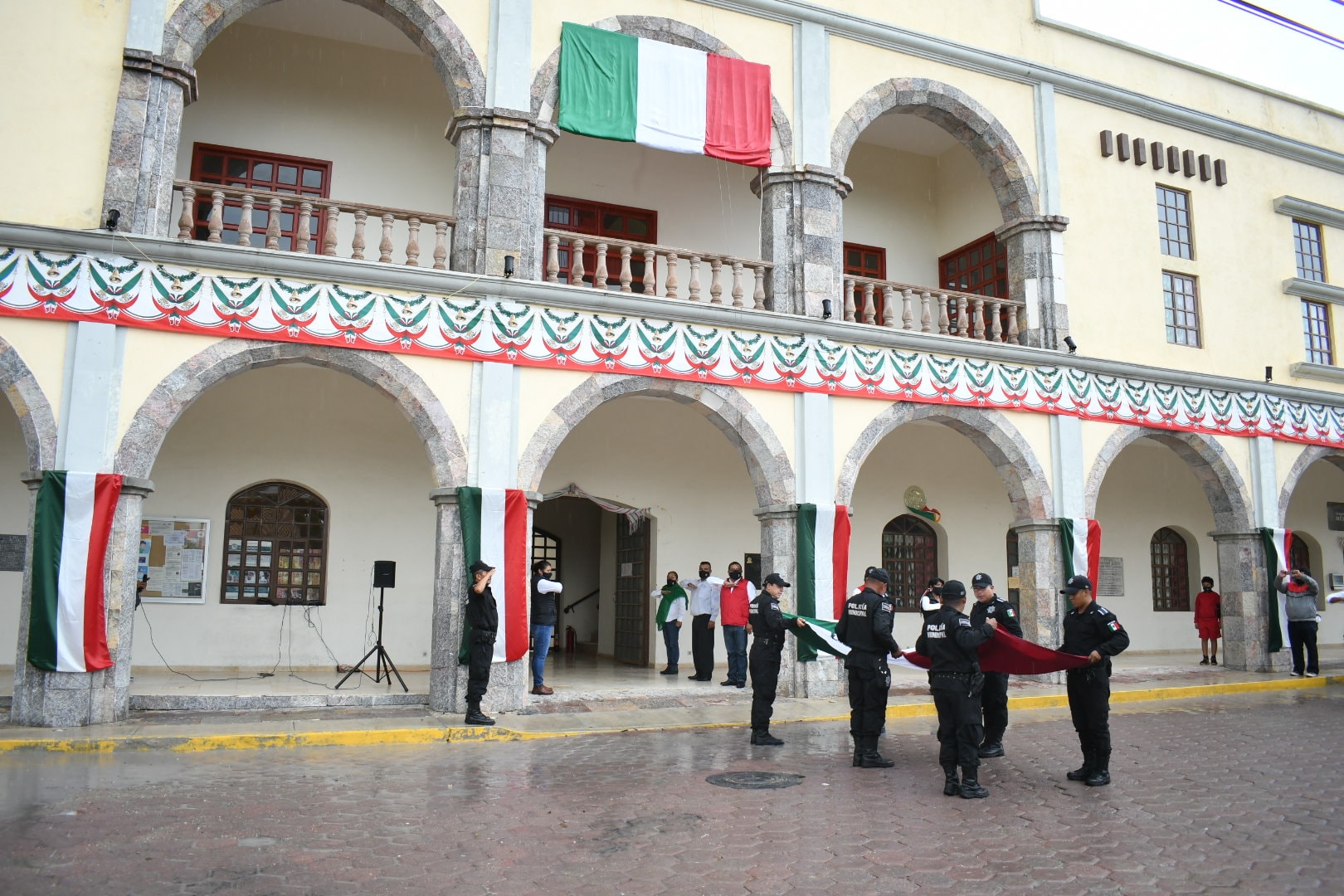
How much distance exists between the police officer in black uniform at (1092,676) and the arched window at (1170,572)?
12691mm

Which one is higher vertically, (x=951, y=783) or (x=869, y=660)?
(x=869, y=660)

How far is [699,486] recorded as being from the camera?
15.8 metres

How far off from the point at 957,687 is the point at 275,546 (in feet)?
31.8

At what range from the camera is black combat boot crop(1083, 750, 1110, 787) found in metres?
7.65

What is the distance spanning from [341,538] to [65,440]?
4.53 m

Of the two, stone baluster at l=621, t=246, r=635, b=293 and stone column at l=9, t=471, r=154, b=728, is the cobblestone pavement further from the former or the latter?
stone baluster at l=621, t=246, r=635, b=293

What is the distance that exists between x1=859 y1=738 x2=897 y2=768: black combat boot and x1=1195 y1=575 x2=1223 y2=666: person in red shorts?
10750 mm

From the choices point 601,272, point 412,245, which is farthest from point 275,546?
point 601,272

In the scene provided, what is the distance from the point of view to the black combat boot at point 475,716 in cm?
1012

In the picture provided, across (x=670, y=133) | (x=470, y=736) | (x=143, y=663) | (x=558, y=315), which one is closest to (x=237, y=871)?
(x=470, y=736)

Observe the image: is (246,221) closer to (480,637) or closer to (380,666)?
(480,637)

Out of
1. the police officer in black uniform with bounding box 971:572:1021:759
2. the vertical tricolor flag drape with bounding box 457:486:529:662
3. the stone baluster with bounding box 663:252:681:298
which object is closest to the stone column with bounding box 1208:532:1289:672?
the police officer in black uniform with bounding box 971:572:1021:759

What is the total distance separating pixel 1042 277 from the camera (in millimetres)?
14914

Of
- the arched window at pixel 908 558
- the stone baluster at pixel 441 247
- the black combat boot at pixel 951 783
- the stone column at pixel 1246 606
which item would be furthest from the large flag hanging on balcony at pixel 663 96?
the stone column at pixel 1246 606
